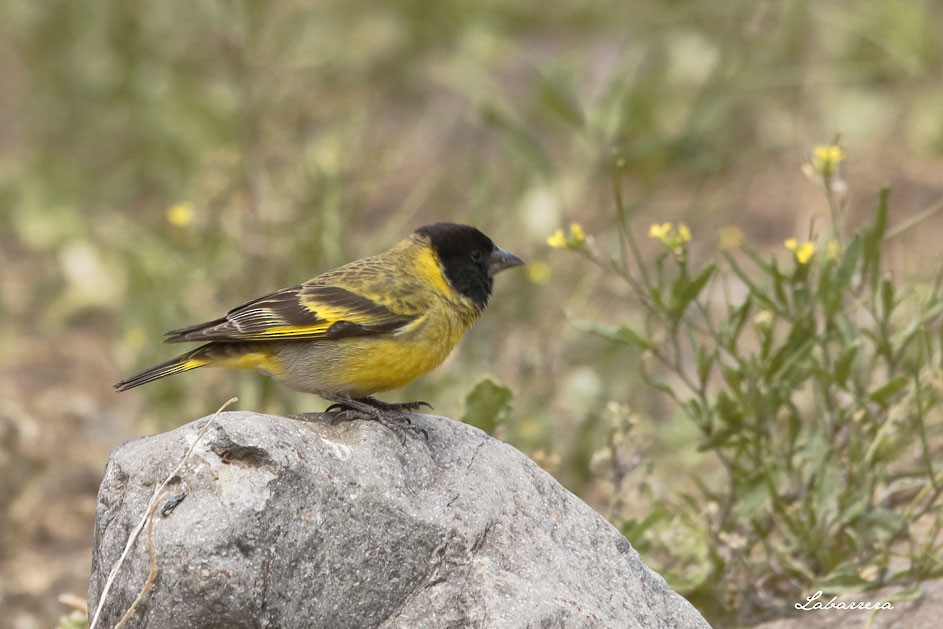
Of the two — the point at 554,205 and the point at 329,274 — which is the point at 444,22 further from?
the point at 329,274

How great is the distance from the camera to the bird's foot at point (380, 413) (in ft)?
13.3

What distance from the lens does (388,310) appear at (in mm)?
4570

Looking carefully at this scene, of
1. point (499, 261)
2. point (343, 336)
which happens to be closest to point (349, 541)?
point (343, 336)

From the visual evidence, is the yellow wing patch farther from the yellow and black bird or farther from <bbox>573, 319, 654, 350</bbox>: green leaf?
<bbox>573, 319, 654, 350</bbox>: green leaf

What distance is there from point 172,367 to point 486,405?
4.00 feet

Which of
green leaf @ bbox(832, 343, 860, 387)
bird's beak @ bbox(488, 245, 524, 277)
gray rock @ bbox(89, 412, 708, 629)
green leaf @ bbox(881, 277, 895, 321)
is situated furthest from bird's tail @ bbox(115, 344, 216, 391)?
green leaf @ bbox(881, 277, 895, 321)

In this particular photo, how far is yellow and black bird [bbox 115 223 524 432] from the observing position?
4.45 meters

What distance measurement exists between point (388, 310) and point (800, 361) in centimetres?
151

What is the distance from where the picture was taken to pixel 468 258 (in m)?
5.12

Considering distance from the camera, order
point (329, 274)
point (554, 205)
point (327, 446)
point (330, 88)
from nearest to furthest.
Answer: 1. point (327, 446)
2. point (329, 274)
3. point (554, 205)
4. point (330, 88)

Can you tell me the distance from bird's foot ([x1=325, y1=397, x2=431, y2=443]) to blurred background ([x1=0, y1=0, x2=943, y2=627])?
0.73 meters

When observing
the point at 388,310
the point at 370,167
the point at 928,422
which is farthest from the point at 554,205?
the point at 388,310

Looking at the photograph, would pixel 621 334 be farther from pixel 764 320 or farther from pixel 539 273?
pixel 539 273

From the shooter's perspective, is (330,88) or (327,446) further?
(330,88)
